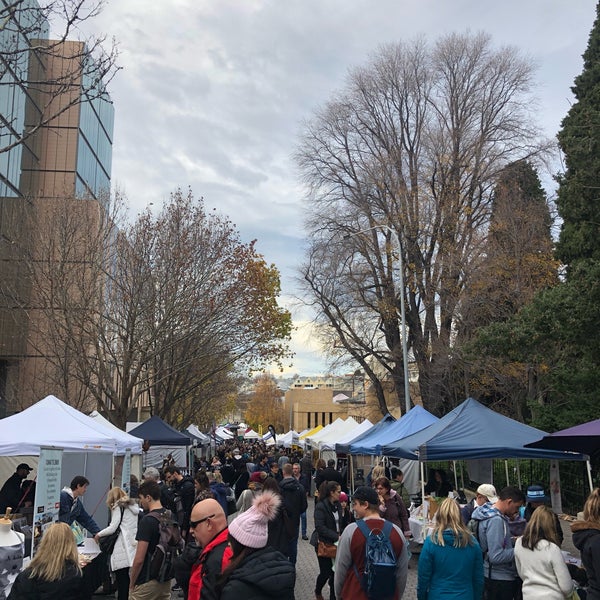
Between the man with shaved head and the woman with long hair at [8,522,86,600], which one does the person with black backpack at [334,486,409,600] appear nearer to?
the man with shaved head

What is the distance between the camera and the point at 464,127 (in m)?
30.9

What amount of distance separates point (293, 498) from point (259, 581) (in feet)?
19.1

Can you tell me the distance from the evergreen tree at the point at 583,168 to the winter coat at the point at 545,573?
11.6 metres

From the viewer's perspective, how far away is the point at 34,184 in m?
39.1

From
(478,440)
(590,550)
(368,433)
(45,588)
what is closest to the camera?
(45,588)

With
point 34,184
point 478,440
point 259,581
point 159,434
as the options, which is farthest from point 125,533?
point 34,184

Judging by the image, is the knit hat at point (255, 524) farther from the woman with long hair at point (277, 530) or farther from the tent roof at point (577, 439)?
the tent roof at point (577, 439)

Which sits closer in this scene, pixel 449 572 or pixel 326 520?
pixel 449 572

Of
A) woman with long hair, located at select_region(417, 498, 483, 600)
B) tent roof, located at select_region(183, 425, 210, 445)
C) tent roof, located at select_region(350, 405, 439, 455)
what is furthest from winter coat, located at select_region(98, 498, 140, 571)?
tent roof, located at select_region(183, 425, 210, 445)

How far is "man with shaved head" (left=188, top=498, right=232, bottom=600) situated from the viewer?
3.35 m

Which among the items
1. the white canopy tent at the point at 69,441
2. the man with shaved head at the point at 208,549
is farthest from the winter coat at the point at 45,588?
the white canopy tent at the point at 69,441

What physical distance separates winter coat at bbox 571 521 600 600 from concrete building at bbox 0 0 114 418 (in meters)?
16.2

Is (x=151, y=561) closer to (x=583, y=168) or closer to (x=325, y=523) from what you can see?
(x=325, y=523)

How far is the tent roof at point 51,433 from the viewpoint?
913 centimetres
